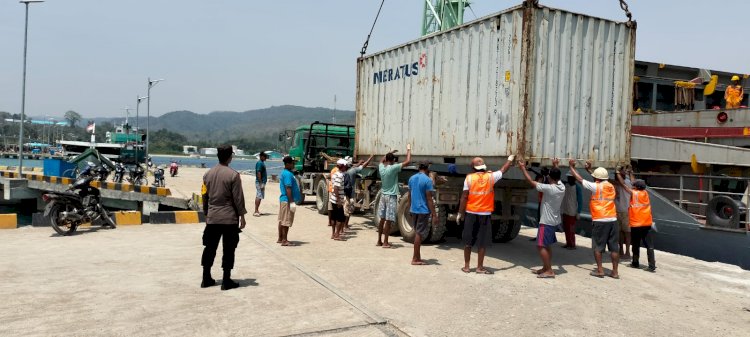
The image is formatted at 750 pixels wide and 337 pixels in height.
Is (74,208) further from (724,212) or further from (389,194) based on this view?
(724,212)

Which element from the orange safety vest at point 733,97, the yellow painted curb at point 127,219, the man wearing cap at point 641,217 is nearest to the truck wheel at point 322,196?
the yellow painted curb at point 127,219

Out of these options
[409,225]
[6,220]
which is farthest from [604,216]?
[6,220]

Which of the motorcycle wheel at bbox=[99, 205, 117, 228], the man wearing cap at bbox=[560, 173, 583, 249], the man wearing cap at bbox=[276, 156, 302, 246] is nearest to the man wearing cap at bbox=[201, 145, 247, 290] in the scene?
the man wearing cap at bbox=[276, 156, 302, 246]

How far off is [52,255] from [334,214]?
467 cm

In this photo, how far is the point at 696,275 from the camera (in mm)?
7738

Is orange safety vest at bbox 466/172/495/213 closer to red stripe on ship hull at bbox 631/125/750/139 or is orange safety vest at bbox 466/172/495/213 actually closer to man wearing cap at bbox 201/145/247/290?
man wearing cap at bbox 201/145/247/290

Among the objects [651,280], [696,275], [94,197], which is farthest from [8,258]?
[696,275]

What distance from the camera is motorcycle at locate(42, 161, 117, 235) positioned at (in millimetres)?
9367

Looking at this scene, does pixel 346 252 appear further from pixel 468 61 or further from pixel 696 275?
pixel 696 275

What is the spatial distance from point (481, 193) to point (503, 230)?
328 cm

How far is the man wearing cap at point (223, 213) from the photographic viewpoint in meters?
5.64

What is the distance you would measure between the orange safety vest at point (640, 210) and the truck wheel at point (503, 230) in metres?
2.48

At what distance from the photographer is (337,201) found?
9406 millimetres

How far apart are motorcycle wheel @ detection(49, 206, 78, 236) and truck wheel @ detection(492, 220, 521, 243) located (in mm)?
8366
